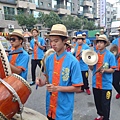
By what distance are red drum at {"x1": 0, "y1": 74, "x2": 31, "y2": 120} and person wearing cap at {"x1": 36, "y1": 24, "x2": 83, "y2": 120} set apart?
0.42 m

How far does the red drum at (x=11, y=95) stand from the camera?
1.43 metres

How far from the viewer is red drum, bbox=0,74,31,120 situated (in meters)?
1.43

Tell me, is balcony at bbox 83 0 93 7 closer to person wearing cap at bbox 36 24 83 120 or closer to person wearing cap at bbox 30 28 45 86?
person wearing cap at bbox 30 28 45 86

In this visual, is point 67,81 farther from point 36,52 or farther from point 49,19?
point 49,19

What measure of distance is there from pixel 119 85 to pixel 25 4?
27.6 meters

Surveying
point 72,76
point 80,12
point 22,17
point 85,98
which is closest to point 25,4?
point 22,17

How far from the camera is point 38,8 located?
3250 centimetres

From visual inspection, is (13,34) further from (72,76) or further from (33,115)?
(33,115)

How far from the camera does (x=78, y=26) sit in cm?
3419

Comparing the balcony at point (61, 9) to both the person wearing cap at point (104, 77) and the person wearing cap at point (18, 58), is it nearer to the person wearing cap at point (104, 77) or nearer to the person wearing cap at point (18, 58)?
the person wearing cap at point (104, 77)

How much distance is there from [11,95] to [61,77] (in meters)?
0.70

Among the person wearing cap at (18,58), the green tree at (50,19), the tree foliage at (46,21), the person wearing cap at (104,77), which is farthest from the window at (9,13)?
the person wearing cap at (104,77)

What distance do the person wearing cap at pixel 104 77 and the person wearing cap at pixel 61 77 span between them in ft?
3.51

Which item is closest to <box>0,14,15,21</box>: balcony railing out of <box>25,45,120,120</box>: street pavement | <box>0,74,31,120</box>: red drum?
<box>25,45,120,120</box>: street pavement
